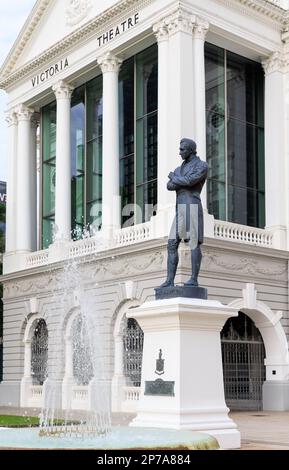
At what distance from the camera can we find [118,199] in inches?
1305

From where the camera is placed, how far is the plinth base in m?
14.6

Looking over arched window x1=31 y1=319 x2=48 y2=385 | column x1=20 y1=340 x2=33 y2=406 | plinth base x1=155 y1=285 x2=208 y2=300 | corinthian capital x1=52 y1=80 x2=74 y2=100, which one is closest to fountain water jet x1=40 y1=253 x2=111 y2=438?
arched window x1=31 y1=319 x2=48 y2=385

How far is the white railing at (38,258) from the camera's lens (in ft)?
119

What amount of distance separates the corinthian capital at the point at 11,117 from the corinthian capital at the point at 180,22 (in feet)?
40.1

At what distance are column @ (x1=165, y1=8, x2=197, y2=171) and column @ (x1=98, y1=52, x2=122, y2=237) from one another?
13.1ft

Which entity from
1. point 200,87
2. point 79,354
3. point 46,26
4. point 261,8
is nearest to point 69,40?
point 46,26

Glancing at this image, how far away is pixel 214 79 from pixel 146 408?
20.9 metres

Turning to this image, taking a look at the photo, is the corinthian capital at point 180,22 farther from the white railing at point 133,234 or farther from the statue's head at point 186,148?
the statue's head at point 186,148

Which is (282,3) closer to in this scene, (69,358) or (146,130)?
(146,130)

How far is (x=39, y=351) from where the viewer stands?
36844mm

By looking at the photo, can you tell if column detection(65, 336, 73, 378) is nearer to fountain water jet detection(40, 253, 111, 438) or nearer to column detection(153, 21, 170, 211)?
fountain water jet detection(40, 253, 111, 438)

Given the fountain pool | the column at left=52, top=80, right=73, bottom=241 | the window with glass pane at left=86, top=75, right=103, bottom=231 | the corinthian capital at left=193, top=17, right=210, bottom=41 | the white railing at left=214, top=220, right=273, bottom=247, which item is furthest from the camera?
the window with glass pane at left=86, top=75, right=103, bottom=231

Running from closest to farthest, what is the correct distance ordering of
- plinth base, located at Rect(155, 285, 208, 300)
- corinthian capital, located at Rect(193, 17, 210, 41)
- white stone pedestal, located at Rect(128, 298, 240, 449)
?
white stone pedestal, located at Rect(128, 298, 240, 449)
plinth base, located at Rect(155, 285, 208, 300)
corinthian capital, located at Rect(193, 17, 210, 41)
